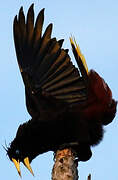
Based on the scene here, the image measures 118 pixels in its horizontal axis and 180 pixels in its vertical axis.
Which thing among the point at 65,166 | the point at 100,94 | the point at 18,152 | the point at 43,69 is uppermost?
the point at 43,69

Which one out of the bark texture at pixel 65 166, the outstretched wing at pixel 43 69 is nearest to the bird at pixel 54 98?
the outstretched wing at pixel 43 69

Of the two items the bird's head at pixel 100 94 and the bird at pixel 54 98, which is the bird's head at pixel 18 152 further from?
the bird's head at pixel 100 94

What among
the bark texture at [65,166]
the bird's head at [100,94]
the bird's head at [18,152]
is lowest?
the bark texture at [65,166]

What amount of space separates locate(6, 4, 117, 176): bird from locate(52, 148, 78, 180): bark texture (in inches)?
8.8

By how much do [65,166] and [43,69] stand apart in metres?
1.93

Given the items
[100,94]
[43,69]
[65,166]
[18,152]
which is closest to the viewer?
[65,166]

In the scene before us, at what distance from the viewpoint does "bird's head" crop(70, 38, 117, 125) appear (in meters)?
6.25

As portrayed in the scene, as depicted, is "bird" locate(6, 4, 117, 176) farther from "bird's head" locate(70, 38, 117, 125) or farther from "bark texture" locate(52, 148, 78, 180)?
"bark texture" locate(52, 148, 78, 180)

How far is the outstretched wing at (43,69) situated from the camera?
6370 mm

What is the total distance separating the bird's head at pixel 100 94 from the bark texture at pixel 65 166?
2.79 ft

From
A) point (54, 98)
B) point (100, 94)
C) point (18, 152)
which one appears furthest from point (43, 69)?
point (18, 152)

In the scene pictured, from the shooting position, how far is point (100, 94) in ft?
20.5

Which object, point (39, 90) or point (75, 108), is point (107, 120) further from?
point (39, 90)

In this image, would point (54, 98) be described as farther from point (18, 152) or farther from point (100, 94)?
point (18, 152)
